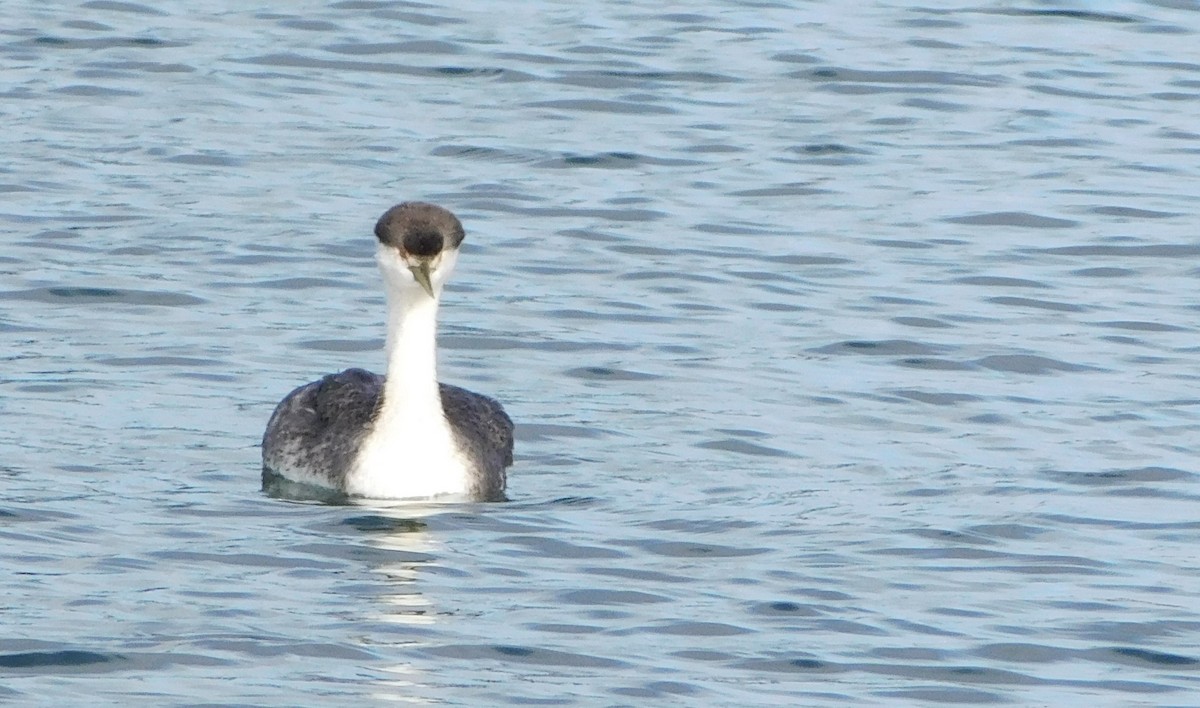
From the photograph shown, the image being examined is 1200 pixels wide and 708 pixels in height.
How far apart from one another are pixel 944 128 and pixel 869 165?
1.41 m

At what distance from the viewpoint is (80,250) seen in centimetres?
1689

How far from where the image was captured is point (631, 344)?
1556 cm

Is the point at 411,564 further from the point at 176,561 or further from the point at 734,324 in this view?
the point at 734,324

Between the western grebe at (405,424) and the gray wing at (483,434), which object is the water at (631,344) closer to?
the gray wing at (483,434)

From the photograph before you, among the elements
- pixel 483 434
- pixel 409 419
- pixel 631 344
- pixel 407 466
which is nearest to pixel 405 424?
pixel 409 419

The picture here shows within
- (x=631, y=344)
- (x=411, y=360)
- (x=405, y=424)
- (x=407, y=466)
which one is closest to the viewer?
(x=407, y=466)

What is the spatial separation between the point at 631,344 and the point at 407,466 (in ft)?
9.49

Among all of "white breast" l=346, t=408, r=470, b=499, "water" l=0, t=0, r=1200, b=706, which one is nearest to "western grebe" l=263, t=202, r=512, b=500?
"white breast" l=346, t=408, r=470, b=499

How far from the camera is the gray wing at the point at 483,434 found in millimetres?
12930

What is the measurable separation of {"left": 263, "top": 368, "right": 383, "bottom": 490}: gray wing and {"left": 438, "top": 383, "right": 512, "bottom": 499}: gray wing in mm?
433

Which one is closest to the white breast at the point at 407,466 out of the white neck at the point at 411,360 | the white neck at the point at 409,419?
the white neck at the point at 409,419

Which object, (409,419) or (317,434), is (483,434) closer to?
(409,419)

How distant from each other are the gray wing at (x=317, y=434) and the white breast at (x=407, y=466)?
0.09 meters

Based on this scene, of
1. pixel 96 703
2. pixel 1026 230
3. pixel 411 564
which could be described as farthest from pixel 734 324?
pixel 96 703
